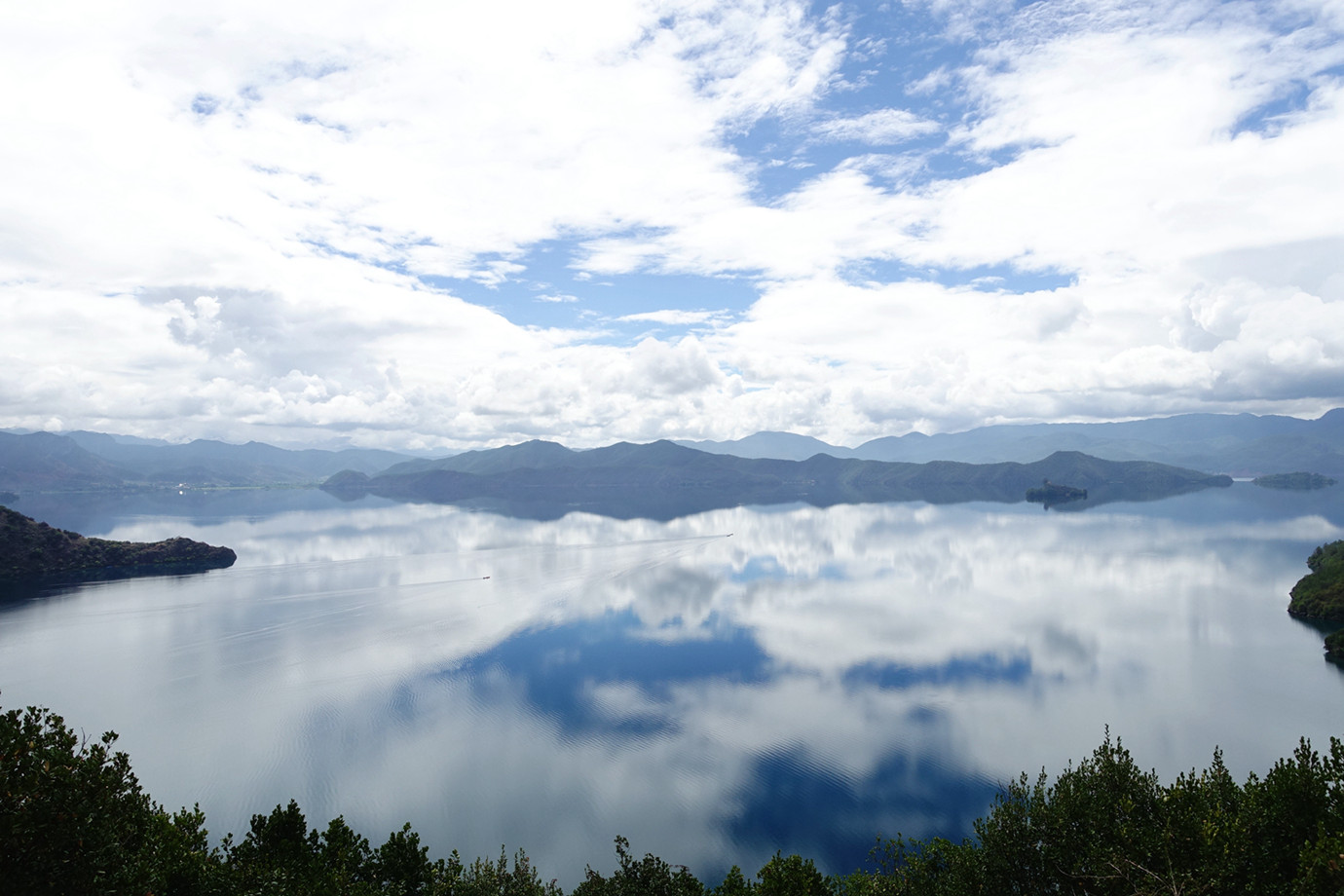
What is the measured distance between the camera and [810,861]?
26844 mm

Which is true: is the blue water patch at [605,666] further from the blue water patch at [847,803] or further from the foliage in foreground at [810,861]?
the foliage in foreground at [810,861]

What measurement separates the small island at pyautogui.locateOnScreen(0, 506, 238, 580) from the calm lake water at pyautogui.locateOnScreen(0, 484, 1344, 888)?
16966 millimetres

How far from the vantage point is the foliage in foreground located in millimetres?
18719

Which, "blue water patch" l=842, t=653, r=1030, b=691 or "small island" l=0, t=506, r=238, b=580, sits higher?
"small island" l=0, t=506, r=238, b=580

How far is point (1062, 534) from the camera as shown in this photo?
184500 mm

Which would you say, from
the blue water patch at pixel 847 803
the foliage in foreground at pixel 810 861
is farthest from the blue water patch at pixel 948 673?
the foliage in foreground at pixel 810 861

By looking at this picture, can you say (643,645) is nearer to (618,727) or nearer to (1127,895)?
(618,727)

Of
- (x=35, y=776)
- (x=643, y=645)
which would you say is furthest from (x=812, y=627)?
(x=35, y=776)

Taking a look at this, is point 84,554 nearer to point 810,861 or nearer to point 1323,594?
point 810,861

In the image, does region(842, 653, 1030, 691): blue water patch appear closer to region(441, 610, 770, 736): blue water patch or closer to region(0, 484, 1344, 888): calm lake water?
region(0, 484, 1344, 888): calm lake water

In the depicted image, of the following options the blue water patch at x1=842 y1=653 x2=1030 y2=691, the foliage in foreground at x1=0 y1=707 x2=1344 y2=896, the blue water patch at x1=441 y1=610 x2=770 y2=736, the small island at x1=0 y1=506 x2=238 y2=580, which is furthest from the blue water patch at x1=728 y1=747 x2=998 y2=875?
the small island at x1=0 y1=506 x2=238 y2=580

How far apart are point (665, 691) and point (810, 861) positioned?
4309 cm

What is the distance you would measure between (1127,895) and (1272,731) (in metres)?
48.1

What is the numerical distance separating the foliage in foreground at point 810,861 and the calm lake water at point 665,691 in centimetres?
1119
